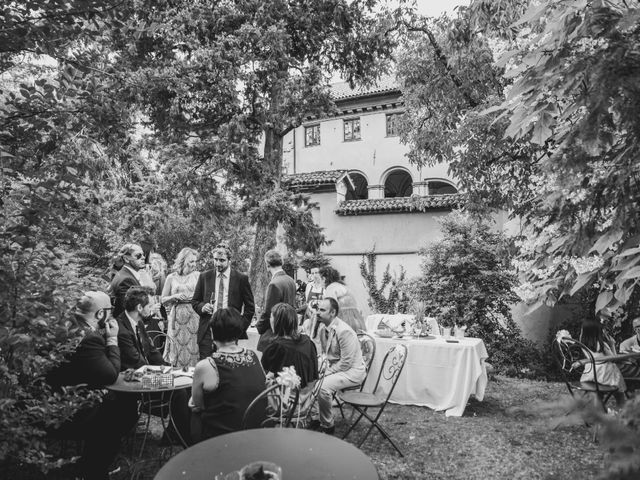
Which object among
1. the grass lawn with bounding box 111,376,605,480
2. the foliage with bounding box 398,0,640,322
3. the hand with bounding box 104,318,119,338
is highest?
the foliage with bounding box 398,0,640,322

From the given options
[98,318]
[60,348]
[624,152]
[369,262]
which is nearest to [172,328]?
[98,318]

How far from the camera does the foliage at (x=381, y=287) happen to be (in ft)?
45.5

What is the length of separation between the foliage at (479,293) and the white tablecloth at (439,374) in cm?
241

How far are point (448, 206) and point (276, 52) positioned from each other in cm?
748

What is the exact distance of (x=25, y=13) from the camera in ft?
A: 7.12

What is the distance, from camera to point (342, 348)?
476 cm

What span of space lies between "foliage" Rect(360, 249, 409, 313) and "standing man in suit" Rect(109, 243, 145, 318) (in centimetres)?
956

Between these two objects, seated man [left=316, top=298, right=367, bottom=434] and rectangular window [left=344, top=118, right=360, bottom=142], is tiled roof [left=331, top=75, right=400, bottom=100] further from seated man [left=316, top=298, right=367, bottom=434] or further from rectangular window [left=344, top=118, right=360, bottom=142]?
seated man [left=316, top=298, right=367, bottom=434]

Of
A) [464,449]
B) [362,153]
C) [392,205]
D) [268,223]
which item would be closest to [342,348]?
[464,449]

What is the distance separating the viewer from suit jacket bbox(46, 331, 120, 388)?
3174 millimetres

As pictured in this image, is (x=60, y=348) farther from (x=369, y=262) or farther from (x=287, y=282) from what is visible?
(x=369, y=262)

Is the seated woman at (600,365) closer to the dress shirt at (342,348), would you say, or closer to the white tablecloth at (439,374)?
the white tablecloth at (439,374)

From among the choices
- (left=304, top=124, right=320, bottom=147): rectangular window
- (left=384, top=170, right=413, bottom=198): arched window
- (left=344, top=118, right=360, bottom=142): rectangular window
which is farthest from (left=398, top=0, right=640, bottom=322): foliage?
(left=304, top=124, right=320, bottom=147): rectangular window

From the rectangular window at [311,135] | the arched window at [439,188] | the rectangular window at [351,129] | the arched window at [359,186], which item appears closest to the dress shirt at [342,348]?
the arched window at [439,188]
